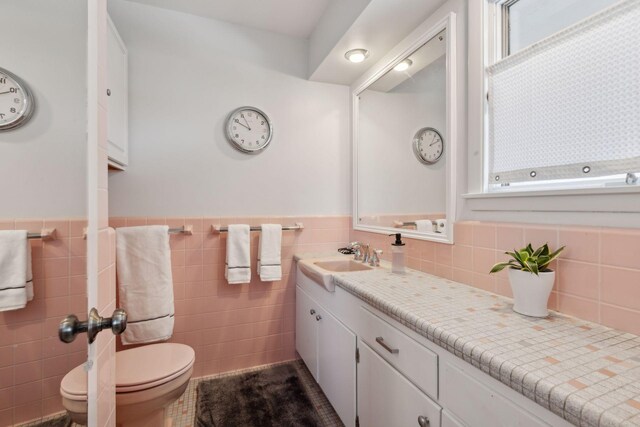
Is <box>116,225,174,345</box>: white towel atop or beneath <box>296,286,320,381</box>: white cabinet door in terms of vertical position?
atop

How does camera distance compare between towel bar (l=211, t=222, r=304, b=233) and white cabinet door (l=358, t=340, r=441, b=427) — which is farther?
towel bar (l=211, t=222, r=304, b=233)

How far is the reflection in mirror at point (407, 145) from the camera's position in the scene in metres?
1.51

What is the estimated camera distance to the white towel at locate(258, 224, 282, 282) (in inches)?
80.0

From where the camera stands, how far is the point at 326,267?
2.09 metres

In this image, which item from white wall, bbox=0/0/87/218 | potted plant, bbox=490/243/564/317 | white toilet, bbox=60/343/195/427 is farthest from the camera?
white toilet, bbox=60/343/195/427

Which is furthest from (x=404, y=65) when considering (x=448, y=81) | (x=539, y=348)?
(x=539, y=348)

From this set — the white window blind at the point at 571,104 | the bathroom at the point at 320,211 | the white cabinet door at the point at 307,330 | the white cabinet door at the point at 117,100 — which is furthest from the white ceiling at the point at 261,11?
the white cabinet door at the point at 307,330

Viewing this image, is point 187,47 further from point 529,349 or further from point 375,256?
point 529,349

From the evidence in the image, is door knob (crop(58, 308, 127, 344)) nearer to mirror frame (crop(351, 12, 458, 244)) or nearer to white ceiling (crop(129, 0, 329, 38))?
mirror frame (crop(351, 12, 458, 244))

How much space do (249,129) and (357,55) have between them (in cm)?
90

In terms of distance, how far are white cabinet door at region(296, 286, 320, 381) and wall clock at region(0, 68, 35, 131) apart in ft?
5.08

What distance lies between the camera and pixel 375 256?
183 centimetres

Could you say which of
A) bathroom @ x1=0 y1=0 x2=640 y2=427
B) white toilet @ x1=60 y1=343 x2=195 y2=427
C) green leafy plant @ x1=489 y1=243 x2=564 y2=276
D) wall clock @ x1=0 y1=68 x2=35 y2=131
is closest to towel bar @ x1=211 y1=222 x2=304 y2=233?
bathroom @ x1=0 y1=0 x2=640 y2=427

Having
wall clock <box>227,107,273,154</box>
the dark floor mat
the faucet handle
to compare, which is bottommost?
the dark floor mat
